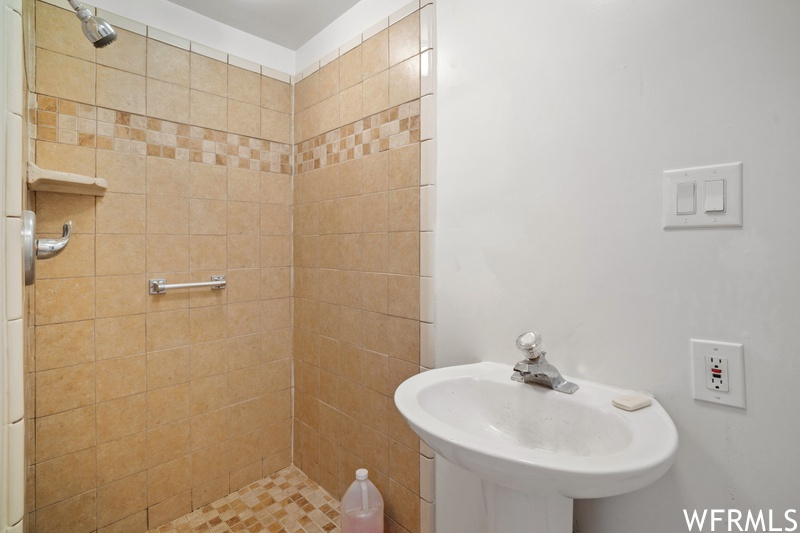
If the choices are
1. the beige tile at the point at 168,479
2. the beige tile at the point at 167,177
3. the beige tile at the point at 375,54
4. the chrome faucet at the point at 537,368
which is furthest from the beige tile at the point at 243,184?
the chrome faucet at the point at 537,368

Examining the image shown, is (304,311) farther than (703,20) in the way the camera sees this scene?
Yes

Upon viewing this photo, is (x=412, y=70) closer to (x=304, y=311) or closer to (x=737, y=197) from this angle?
(x=737, y=197)

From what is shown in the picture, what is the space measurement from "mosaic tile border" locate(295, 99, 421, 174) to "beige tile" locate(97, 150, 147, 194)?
703 millimetres

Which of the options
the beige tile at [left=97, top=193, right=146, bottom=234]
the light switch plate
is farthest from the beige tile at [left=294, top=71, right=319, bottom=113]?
the light switch plate

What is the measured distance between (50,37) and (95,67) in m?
0.14

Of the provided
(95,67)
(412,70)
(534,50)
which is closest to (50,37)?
(95,67)

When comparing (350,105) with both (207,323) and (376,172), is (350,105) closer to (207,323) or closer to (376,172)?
(376,172)

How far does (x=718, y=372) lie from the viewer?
82cm

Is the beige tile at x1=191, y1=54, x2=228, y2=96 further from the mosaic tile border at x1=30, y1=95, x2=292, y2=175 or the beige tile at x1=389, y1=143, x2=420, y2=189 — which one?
the beige tile at x1=389, y1=143, x2=420, y2=189

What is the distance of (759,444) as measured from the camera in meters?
0.78

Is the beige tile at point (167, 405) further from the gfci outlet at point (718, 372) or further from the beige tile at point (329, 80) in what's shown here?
the gfci outlet at point (718, 372)

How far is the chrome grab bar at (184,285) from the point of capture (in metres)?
1.58

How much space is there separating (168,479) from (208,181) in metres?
1.31

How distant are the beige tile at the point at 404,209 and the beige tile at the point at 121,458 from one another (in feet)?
4.47
